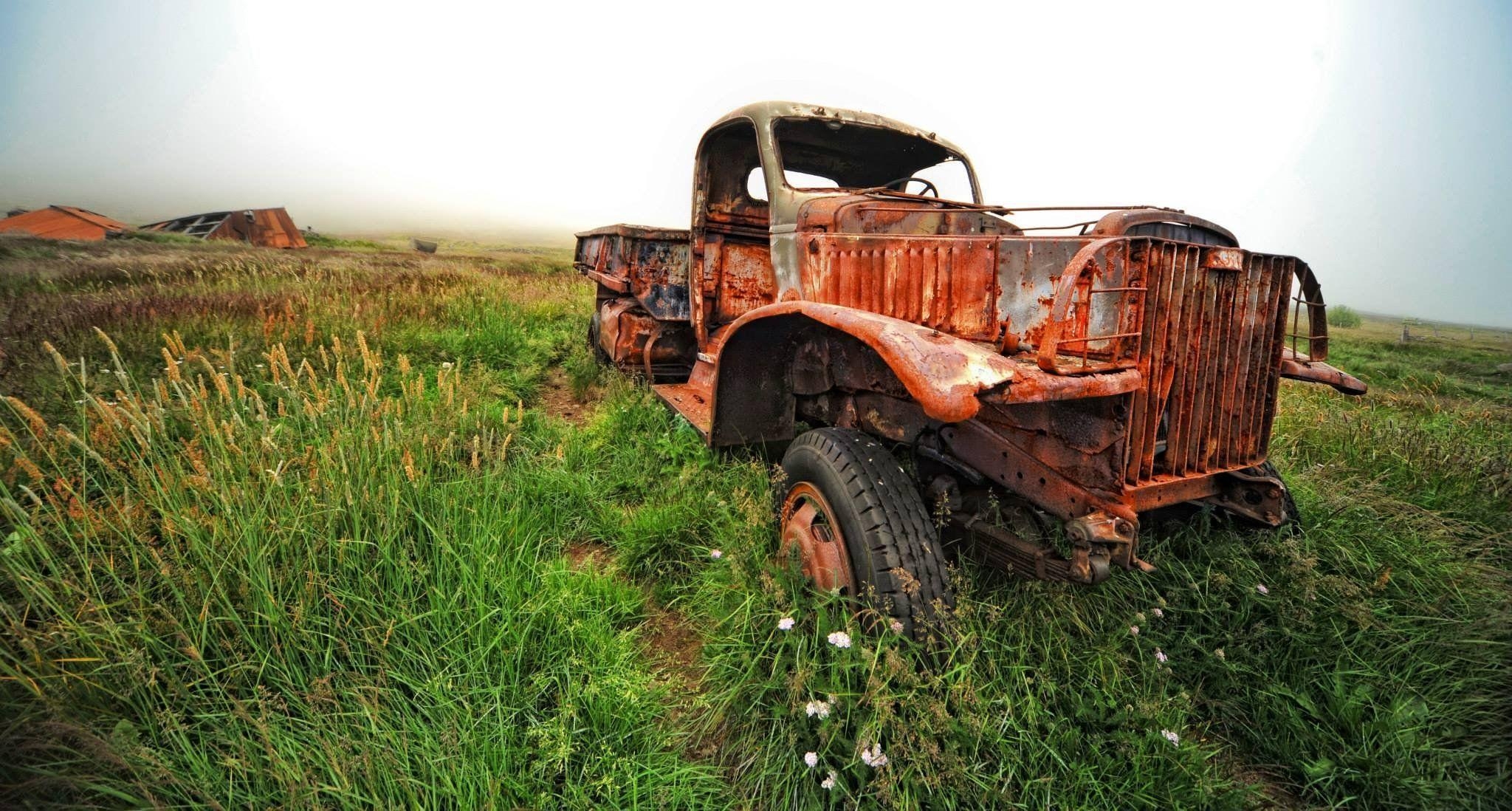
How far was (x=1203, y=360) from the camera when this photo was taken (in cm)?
185

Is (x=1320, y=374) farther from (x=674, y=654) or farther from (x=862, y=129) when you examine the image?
(x=674, y=654)

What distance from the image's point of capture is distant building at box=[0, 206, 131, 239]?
43.9 feet

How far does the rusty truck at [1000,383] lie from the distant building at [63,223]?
63.2 ft

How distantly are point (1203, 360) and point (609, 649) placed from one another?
2172 millimetres

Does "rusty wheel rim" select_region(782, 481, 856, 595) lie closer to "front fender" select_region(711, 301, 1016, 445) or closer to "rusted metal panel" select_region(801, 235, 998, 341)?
"front fender" select_region(711, 301, 1016, 445)

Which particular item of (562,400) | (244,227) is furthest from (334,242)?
(562,400)

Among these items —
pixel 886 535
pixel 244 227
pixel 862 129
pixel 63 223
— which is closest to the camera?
pixel 886 535

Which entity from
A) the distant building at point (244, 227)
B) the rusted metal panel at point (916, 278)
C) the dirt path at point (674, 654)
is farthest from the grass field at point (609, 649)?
the distant building at point (244, 227)

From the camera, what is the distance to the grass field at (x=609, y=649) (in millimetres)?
1485

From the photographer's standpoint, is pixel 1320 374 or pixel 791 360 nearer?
pixel 1320 374

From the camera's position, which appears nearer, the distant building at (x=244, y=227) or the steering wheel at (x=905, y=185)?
the steering wheel at (x=905, y=185)

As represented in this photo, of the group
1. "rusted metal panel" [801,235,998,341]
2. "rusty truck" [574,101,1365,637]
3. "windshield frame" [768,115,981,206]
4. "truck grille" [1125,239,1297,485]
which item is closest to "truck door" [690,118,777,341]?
"windshield frame" [768,115,981,206]

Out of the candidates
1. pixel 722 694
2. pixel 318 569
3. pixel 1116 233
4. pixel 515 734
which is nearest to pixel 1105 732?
pixel 722 694

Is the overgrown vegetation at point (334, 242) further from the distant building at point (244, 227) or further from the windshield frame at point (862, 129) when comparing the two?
the windshield frame at point (862, 129)
